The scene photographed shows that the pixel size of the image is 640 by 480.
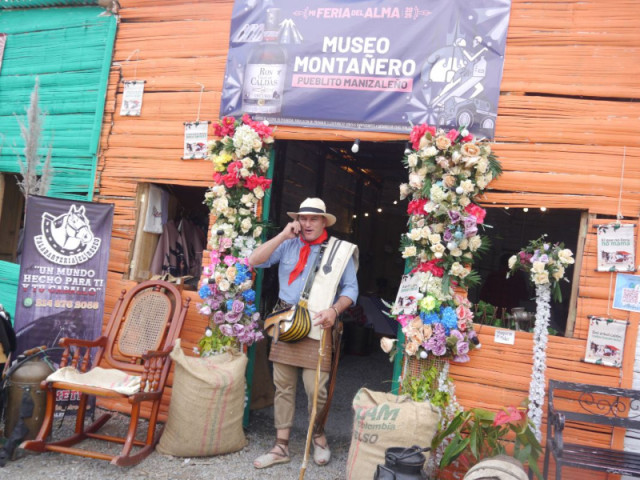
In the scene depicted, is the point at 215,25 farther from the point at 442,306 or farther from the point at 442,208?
the point at 442,306

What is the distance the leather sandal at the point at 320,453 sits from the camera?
421 centimetres

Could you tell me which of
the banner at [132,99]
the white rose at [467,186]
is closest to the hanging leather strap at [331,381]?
the white rose at [467,186]

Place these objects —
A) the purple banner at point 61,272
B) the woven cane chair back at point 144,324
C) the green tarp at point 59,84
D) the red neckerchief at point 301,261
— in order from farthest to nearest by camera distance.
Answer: the green tarp at point 59,84, the purple banner at point 61,272, the woven cane chair back at point 144,324, the red neckerchief at point 301,261

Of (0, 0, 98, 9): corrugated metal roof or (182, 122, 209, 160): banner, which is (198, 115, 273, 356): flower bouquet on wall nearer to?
(182, 122, 209, 160): banner

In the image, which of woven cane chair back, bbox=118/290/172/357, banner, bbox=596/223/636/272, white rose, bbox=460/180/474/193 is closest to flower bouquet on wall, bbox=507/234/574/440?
banner, bbox=596/223/636/272

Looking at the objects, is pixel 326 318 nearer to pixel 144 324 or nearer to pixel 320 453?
pixel 320 453

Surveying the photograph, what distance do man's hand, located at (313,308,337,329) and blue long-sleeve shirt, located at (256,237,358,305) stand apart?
26 cm

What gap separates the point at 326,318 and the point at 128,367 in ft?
6.22

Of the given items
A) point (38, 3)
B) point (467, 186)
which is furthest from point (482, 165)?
point (38, 3)

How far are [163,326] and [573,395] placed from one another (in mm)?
3460

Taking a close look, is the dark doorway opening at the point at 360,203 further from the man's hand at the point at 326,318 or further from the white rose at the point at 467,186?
the white rose at the point at 467,186

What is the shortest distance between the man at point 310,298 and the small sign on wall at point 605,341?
6.13ft

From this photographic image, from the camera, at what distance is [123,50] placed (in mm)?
5547

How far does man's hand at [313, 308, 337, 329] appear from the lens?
13.1 ft
